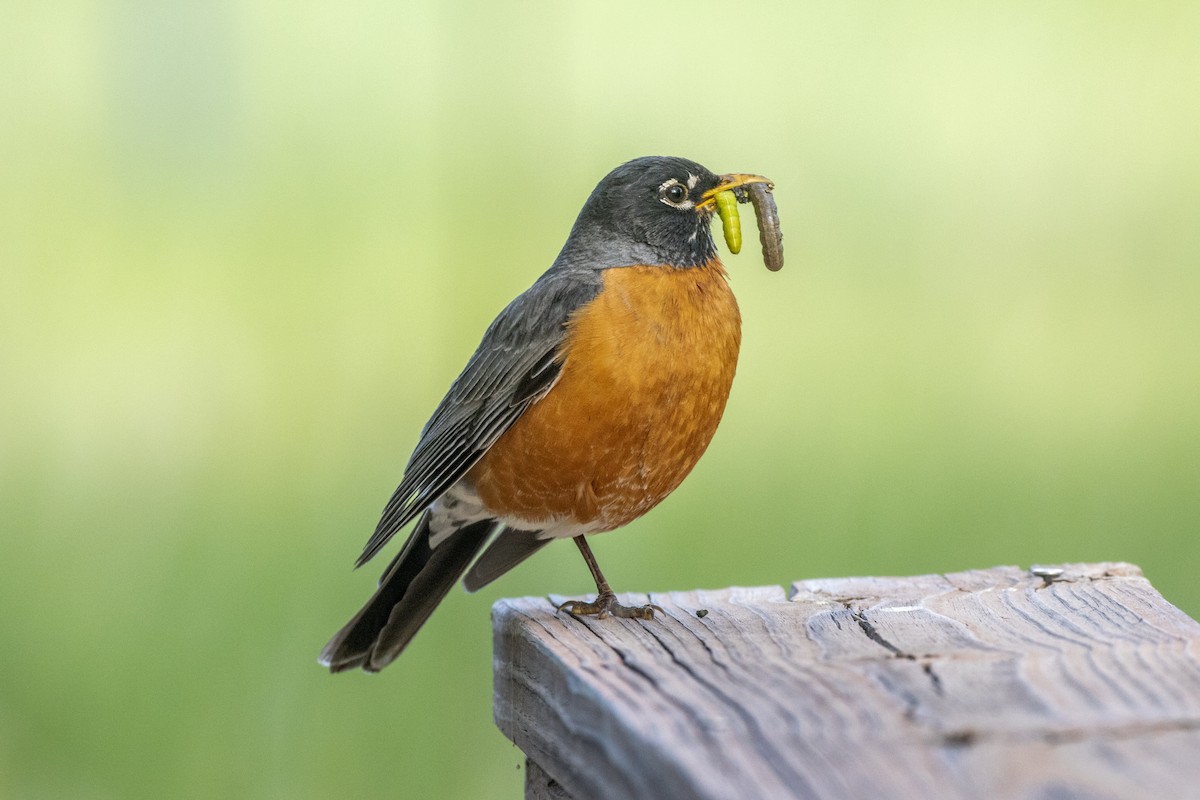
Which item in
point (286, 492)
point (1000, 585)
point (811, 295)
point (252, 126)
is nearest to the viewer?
point (1000, 585)

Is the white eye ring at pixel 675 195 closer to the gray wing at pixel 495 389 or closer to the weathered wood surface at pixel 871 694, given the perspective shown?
the gray wing at pixel 495 389

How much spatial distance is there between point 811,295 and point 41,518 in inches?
113

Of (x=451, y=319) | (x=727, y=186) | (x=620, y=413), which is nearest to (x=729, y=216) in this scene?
(x=727, y=186)

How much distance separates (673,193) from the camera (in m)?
3.62

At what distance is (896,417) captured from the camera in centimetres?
515

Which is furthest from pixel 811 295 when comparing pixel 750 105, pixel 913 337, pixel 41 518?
pixel 41 518

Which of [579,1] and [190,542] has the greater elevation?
[579,1]

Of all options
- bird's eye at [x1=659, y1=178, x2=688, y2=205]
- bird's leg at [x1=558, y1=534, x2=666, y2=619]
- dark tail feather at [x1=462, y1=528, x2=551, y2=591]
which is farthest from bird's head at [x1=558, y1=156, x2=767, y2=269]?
bird's leg at [x1=558, y1=534, x2=666, y2=619]

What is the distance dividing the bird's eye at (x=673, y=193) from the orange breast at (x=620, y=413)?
34 centimetres

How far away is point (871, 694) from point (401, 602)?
1.69 m

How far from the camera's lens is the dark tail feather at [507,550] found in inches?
136

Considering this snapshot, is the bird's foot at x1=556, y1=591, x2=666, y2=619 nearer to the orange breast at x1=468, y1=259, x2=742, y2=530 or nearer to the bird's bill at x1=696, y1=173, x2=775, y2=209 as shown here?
the orange breast at x1=468, y1=259, x2=742, y2=530

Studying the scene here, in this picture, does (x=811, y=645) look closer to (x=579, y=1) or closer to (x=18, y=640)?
(x=18, y=640)

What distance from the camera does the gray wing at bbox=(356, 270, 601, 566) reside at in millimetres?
3236
